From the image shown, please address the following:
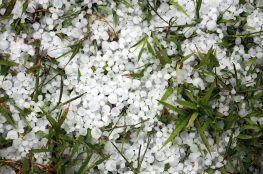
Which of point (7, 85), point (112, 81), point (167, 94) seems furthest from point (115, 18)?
point (7, 85)

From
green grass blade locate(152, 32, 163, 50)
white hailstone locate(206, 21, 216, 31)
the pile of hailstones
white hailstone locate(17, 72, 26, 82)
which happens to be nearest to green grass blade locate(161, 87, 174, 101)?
the pile of hailstones

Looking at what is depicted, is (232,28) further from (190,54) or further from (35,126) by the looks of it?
(35,126)

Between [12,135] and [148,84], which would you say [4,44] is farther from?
[148,84]

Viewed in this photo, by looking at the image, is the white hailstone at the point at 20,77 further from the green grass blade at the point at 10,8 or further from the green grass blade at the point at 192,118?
the green grass blade at the point at 192,118

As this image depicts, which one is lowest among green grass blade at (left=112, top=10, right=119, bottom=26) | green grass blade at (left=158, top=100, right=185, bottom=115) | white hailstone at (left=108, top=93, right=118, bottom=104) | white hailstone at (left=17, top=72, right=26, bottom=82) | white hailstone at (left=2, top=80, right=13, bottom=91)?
green grass blade at (left=158, top=100, right=185, bottom=115)

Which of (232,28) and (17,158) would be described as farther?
(232,28)

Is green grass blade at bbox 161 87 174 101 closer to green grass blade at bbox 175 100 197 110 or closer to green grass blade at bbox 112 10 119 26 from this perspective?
green grass blade at bbox 175 100 197 110

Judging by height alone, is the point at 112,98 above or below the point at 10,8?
below

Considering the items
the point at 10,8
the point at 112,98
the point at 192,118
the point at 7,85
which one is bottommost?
the point at 192,118

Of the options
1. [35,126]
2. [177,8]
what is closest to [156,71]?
[177,8]
